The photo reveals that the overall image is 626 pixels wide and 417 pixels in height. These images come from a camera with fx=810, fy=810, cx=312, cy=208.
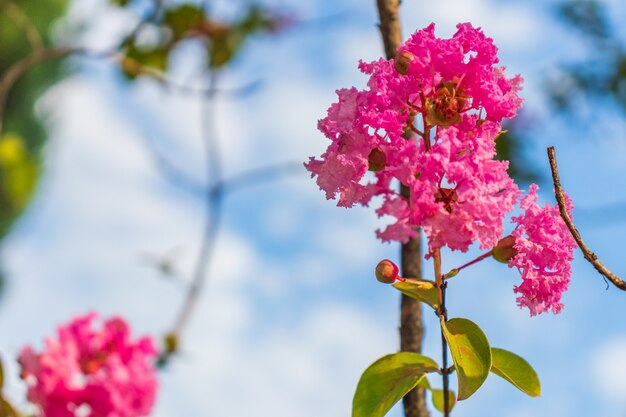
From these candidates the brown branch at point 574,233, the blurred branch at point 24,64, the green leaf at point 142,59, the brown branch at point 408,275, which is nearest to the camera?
the brown branch at point 574,233

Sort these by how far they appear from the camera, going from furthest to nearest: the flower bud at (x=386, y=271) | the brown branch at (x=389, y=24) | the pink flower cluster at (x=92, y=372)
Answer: the pink flower cluster at (x=92, y=372), the brown branch at (x=389, y=24), the flower bud at (x=386, y=271)

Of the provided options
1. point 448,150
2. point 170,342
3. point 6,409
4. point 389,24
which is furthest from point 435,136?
point 170,342

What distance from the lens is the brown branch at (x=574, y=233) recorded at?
845 mm

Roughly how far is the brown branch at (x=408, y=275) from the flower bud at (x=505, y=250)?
0.20m

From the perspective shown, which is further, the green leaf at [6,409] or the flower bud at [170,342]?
the flower bud at [170,342]

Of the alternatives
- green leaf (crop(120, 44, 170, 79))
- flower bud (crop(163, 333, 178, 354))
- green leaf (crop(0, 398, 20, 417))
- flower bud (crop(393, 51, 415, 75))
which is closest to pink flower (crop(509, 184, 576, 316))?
flower bud (crop(393, 51, 415, 75))

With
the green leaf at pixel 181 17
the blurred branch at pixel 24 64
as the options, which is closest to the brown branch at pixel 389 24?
the blurred branch at pixel 24 64

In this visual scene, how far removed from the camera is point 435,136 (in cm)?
91

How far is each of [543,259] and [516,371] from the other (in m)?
0.17

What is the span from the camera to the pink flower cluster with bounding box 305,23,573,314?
0.89 meters

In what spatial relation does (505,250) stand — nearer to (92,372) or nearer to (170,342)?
(92,372)

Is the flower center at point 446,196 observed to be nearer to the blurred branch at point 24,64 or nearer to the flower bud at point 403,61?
the flower bud at point 403,61

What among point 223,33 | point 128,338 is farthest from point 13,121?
point 128,338

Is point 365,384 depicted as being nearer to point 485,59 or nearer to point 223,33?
point 485,59
